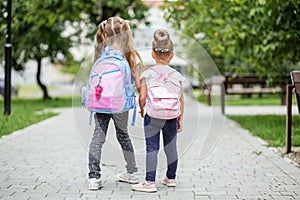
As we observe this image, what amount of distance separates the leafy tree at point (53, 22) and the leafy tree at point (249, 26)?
5628 millimetres

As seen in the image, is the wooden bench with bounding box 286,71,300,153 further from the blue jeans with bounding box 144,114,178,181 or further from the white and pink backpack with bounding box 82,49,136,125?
the white and pink backpack with bounding box 82,49,136,125

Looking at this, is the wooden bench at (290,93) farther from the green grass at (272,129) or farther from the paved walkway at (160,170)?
the green grass at (272,129)

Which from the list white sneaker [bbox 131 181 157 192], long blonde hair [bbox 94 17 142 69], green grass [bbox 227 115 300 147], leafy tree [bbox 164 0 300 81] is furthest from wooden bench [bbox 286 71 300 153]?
white sneaker [bbox 131 181 157 192]

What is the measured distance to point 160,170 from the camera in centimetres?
652

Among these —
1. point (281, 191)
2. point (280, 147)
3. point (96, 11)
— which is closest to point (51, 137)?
point (280, 147)

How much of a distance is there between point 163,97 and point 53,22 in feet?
48.3

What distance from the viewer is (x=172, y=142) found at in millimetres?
5465

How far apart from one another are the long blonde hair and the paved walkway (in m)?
0.90

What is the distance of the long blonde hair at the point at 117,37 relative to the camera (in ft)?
17.9

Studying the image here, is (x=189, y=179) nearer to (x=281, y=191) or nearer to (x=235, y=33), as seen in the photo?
(x=281, y=191)

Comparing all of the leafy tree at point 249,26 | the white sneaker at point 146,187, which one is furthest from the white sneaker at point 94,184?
the leafy tree at point 249,26

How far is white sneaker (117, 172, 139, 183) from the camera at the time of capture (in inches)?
226

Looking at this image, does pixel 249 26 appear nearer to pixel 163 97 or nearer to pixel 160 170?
pixel 160 170

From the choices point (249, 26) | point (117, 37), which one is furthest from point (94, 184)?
point (249, 26)
